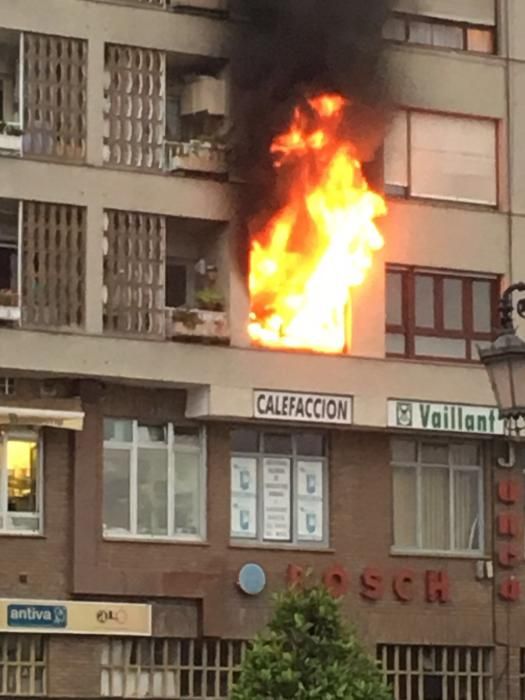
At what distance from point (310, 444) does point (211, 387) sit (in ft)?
8.37

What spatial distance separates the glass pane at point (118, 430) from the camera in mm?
36594

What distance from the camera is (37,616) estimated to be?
3550 cm

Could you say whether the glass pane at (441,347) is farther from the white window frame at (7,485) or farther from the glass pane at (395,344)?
the white window frame at (7,485)

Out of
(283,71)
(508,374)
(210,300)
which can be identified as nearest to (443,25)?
(283,71)

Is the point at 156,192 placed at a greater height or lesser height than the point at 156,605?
greater

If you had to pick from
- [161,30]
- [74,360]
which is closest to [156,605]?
[74,360]

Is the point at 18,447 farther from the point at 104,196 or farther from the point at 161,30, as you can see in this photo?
the point at 161,30

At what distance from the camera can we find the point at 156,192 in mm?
36750

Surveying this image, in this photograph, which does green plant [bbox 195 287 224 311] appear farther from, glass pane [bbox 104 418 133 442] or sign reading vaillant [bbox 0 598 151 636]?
sign reading vaillant [bbox 0 598 151 636]

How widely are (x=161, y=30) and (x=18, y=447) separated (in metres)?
7.00

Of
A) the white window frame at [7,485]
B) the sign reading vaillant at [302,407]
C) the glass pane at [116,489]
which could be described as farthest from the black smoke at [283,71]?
the white window frame at [7,485]

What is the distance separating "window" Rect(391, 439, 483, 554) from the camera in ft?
129

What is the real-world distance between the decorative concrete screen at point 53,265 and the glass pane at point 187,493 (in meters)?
3.01

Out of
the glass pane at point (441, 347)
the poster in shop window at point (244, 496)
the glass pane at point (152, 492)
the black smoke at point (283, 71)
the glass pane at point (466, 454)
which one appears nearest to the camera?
the glass pane at point (152, 492)
